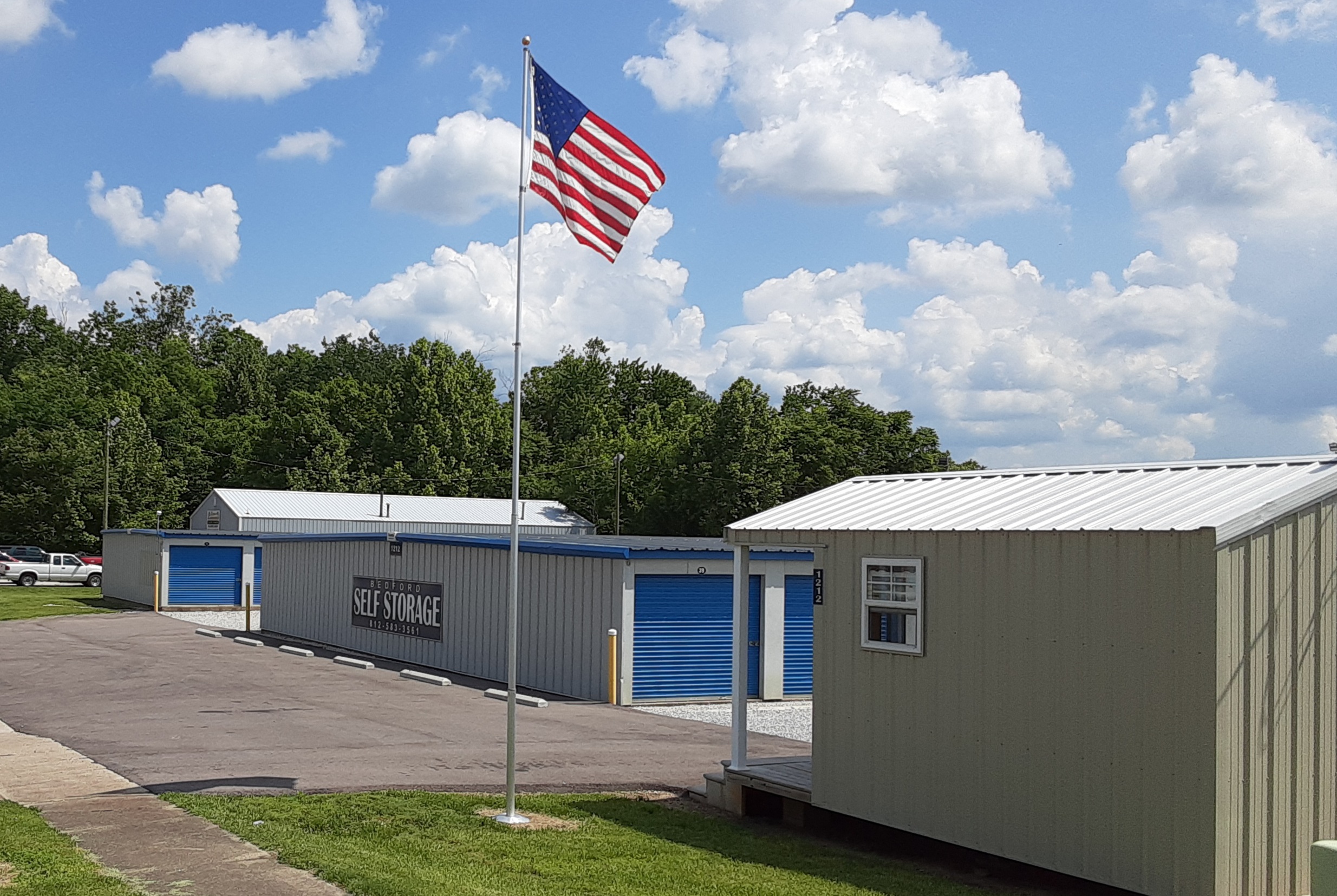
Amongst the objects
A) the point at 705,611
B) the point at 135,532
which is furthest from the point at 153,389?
the point at 705,611

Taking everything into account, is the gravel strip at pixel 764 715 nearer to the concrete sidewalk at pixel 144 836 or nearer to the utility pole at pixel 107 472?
the concrete sidewalk at pixel 144 836

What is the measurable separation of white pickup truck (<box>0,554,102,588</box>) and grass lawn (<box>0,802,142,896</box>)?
46.3 metres

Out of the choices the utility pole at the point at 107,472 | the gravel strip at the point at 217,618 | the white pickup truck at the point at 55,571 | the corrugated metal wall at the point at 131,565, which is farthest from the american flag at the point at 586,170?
the utility pole at the point at 107,472

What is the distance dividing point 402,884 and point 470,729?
938 cm

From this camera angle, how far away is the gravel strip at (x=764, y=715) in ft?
62.8

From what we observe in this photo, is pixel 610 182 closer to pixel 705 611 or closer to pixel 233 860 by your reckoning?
pixel 233 860

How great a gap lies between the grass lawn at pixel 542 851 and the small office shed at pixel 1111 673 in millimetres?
921

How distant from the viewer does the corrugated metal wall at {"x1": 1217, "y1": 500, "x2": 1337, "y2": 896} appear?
836 cm

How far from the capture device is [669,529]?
6731 centimetres

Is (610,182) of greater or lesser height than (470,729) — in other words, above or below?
above

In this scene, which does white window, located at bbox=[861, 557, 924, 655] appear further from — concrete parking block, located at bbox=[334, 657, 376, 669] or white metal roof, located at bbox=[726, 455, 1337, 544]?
concrete parking block, located at bbox=[334, 657, 376, 669]

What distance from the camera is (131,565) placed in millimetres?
44688

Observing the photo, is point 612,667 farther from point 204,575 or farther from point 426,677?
A: point 204,575

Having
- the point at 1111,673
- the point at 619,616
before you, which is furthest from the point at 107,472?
the point at 1111,673
